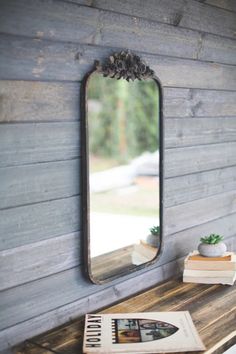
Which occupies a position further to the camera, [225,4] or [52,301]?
[225,4]

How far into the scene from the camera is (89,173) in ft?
5.41

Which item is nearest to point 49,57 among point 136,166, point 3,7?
point 3,7

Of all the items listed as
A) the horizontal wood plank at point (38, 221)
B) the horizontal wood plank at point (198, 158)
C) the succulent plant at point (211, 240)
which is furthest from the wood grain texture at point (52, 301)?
the horizontal wood plank at point (198, 158)

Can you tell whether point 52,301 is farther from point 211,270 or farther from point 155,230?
point 211,270

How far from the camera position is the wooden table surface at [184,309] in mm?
1502

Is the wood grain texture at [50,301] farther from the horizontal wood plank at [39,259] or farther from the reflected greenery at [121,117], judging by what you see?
the reflected greenery at [121,117]

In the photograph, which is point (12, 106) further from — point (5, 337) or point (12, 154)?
point (5, 337)

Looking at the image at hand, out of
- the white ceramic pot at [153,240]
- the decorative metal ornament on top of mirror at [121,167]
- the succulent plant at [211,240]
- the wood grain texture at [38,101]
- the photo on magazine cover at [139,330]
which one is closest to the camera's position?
the wood grain texture at [38,101]

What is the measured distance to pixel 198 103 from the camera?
2.12 meters

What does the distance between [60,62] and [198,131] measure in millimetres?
807

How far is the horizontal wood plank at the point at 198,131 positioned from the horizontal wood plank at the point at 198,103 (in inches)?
1.0

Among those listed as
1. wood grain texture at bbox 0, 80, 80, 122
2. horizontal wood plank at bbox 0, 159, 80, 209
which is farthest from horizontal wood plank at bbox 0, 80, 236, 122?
horizontal wood plank at bbox 0, 159, 80, 209

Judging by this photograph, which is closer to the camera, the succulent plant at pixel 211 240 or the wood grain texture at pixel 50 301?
the wood grain texture at pixel 50 301

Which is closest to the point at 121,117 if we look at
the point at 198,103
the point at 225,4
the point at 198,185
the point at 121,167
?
the point at 121,167
